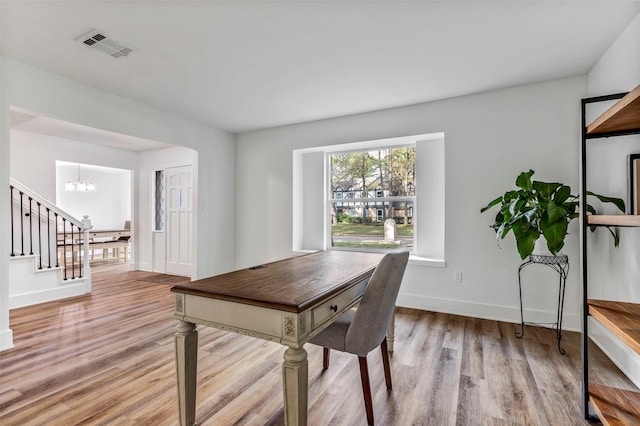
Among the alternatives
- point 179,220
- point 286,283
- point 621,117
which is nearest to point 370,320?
point 286,283

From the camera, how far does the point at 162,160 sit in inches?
231

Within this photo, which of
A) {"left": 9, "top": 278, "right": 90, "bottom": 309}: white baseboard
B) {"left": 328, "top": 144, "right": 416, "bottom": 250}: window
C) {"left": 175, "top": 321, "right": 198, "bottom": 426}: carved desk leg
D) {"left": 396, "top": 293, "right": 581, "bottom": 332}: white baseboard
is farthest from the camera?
{"left": 328, "top": 144, "right": 416, "bottom": 250}: window

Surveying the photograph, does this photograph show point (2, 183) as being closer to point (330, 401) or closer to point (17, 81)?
point (17, 81)

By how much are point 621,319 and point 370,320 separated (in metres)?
1.15

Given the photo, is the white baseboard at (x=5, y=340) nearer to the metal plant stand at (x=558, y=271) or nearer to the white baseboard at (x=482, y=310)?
the white baseboard at (x=482, y=310)

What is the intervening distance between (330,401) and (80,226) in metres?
4.63

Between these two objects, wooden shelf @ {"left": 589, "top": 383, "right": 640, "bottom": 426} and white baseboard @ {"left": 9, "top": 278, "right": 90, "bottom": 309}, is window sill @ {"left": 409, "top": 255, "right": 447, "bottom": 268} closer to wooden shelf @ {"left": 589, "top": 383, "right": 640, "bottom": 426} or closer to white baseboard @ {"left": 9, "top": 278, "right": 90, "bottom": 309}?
wooden shelf @ {"left": 589, "top": 383, "right": 640, "bottom": 426}

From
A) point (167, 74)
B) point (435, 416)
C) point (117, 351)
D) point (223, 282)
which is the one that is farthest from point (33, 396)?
point (167, 74)

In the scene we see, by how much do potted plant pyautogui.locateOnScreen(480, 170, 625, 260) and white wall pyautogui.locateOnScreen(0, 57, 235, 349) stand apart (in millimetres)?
3814

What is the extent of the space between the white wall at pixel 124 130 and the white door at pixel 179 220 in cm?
121

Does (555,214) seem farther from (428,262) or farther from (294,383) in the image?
(294,383)

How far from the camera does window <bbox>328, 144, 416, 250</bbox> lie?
12.7 feet

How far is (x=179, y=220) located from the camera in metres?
5.64

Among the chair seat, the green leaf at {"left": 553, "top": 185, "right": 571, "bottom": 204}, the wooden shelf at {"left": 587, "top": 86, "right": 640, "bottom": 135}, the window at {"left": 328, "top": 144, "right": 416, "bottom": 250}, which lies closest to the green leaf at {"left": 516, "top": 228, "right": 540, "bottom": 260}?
the green leaf at {"left": 553, "top": 185, "right": 571, "bottom": 204}
